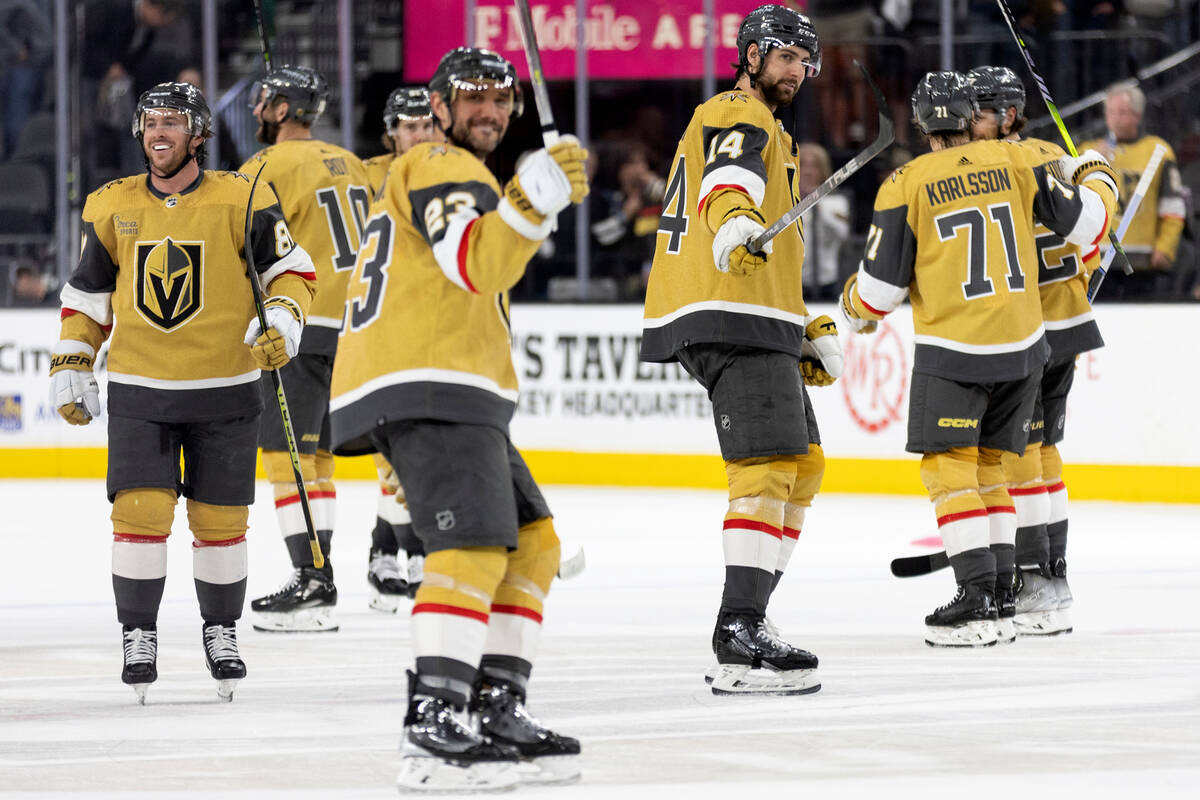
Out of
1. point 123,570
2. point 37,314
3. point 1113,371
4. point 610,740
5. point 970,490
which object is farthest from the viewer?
point 37,314

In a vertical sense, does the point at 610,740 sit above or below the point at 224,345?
below

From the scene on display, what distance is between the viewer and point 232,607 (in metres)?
4.05

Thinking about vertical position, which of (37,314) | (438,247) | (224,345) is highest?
(438,247)

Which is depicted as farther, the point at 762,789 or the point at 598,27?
the point at 598,27

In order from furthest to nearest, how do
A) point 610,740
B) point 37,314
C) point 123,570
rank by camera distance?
1. point 37,314
2. point 123,570
3. point 610,740

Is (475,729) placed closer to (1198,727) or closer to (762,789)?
(762,789)

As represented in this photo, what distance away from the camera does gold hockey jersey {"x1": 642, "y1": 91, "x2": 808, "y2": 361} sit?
3918 mm

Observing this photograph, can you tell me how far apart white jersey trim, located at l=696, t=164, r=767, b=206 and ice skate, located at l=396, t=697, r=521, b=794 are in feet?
4.47

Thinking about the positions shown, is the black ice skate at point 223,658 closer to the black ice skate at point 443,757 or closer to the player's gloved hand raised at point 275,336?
the player's gloved hand raised at point 275,336

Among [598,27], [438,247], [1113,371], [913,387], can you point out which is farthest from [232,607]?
[598,27]

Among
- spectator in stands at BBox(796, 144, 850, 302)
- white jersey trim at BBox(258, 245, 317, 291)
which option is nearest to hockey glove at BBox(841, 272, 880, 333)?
white jersey trim at BBox(258, 245, 317, 291)

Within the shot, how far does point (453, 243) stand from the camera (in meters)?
2.96

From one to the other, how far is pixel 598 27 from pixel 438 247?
7307 millimetres

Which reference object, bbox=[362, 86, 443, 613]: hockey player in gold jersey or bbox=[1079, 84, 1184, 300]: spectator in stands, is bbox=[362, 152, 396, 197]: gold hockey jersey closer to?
bbox=[362, 86, 443, 613]: hockey player in gold jersey
